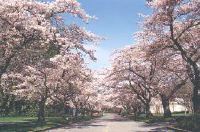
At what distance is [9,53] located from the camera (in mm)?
33062

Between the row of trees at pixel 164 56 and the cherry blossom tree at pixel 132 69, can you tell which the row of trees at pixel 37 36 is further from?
the cherry blossom tree at pixel 132 69

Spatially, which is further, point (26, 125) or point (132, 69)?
point (132, 69)

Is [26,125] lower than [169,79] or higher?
lower

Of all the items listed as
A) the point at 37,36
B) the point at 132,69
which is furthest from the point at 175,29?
the point at 132,69

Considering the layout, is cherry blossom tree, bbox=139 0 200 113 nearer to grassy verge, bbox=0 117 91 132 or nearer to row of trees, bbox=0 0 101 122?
row of trees, bbox=0 0 101 122

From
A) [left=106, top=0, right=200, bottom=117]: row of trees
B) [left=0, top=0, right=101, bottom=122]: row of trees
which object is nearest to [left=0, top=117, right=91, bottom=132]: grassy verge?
[left=0, top=0, right=101, bottom=122]: row of trees

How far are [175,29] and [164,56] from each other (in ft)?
9.54

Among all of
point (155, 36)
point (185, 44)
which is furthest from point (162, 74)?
point (155, 36)

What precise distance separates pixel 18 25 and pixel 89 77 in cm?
2154

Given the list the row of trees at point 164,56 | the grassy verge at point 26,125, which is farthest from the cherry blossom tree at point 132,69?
the grassy verge at point 26,125

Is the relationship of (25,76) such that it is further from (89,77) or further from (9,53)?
(9,53)

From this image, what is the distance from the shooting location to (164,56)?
41.7 m

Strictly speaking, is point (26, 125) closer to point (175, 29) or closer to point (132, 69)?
point (175, 29)

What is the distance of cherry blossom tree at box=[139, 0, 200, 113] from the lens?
32.8 meters
